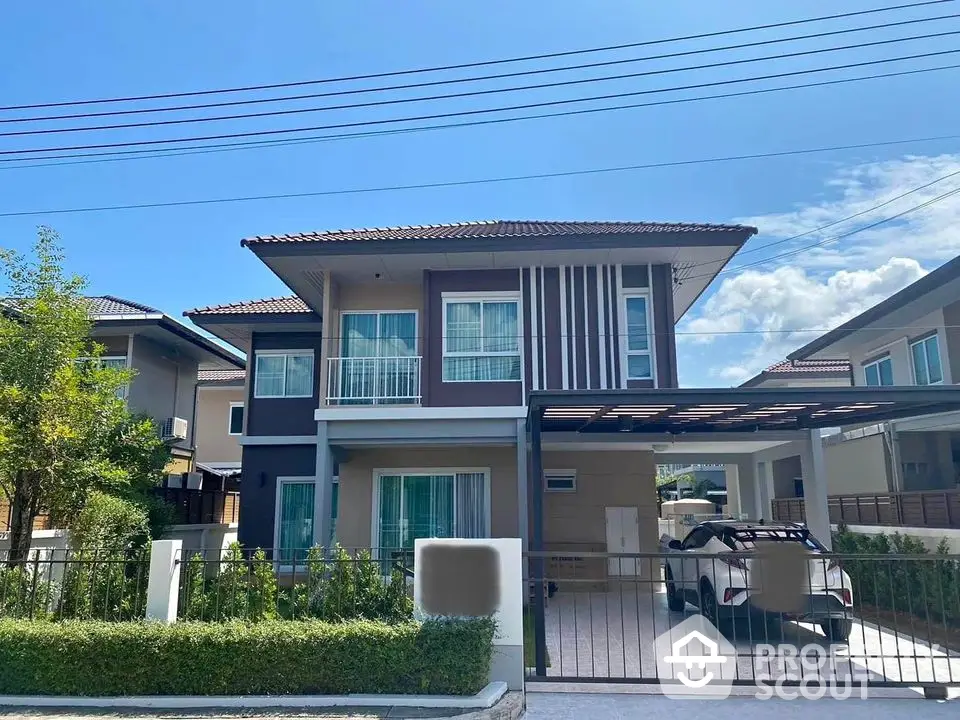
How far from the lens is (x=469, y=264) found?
13078 mm

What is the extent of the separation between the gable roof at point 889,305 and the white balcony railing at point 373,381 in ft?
30.4

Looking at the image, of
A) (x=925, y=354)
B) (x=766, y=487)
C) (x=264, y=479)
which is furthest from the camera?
(x=766, y=487)

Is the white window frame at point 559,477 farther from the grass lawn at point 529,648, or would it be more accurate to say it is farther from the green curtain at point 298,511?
the grass lawn at point 529,648

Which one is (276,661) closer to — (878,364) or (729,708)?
(729,708)

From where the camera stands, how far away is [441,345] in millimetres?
12984

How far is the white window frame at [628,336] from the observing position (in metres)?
12.6

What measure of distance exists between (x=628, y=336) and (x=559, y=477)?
4.01 m

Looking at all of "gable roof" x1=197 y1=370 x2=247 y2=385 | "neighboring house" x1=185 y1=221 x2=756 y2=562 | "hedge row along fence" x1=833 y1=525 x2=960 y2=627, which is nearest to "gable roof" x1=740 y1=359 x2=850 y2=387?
"neighboring house" x1=185 y1=221 x2=756 y2=562

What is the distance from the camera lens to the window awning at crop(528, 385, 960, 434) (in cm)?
903

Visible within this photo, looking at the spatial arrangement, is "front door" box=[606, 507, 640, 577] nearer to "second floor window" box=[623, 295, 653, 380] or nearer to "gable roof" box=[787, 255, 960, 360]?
"second floor window" box=[623, 295, 653, 380]

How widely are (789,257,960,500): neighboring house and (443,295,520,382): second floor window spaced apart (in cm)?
753

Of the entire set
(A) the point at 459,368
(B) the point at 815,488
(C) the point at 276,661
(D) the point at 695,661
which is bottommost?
(D) the point at 695,661

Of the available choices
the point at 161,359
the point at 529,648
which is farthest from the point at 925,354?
the point at 161,359

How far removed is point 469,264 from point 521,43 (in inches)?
159
